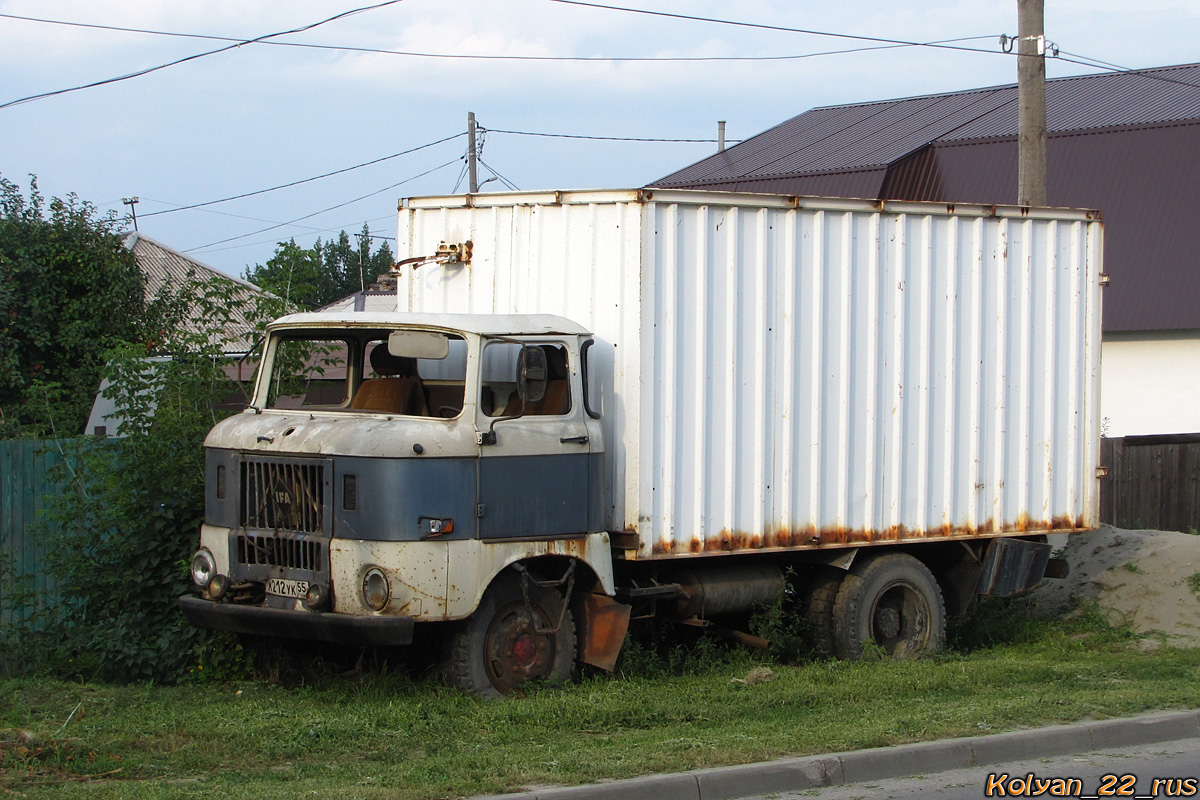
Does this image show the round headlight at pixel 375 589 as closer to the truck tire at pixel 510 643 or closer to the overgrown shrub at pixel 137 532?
the truck tire at pixel 510 643

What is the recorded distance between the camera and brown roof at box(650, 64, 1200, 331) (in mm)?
25906

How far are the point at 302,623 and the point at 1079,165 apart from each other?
2337cm

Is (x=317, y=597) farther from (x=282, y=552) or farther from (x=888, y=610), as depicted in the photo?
(x=888, y=610)

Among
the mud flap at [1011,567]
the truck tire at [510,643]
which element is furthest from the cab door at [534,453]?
the mud flap at [1011,567]

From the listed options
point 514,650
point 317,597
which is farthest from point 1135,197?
point 317,597

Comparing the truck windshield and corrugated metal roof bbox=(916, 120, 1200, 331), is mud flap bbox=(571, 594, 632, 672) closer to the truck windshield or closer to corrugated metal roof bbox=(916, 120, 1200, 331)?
the truck windshield

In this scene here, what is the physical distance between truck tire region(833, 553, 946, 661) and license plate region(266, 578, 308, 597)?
4.20 meters

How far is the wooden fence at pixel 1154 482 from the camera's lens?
1961 centimetres

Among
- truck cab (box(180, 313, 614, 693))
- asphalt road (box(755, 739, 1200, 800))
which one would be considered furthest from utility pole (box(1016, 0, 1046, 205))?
asphalt road (box(755, 739, 1200, 800))

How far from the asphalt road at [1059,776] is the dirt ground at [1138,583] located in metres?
4.14

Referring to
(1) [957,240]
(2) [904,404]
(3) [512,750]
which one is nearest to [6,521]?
(3) [512,750]

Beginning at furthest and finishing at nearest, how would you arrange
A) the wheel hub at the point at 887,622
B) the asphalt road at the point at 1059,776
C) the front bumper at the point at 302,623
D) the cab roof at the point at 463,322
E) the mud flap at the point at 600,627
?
the wheel hub at the point at 887,622 → the mud flap at the point at 600,627 → the cab roof at the point at 463,322 → the front bumper at the point at 302,623 → the asphalt road at the point at 1059,776

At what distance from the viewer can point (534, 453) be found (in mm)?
8438

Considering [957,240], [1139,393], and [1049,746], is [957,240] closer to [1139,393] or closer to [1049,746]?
[1049,746]
